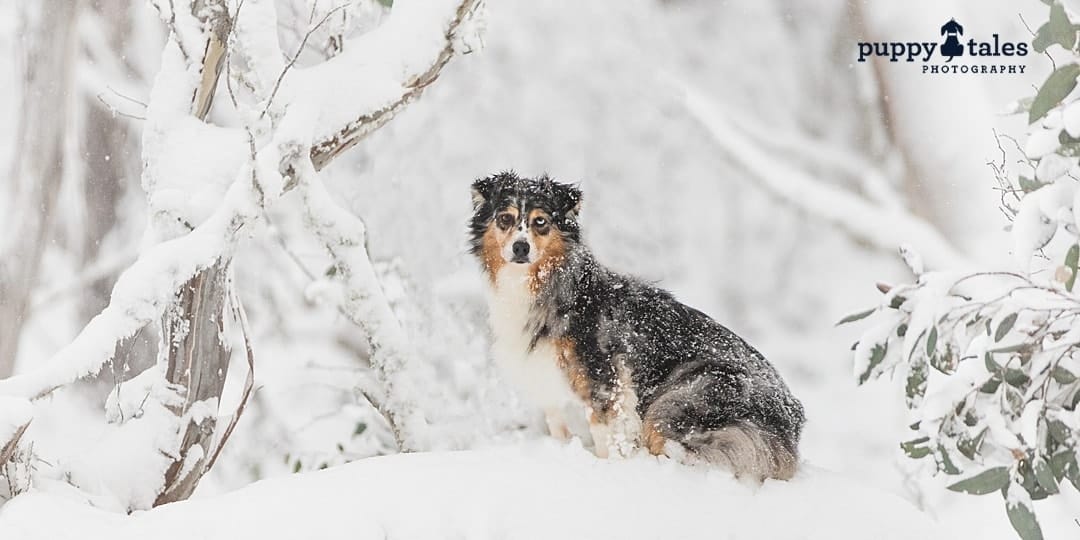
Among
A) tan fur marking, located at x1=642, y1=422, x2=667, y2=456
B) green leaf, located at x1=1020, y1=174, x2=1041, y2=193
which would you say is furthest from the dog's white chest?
green leaf, located at x1=1020, y1=174, x2=1041, y2=193

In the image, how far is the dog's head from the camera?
366 cm

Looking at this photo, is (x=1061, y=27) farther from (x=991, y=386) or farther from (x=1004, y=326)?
(x=991, y=386)

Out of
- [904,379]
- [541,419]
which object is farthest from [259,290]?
[904,379]

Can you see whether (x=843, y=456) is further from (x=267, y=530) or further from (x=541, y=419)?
(x=267, y=530)

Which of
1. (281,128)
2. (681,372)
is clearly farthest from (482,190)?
(681,372)

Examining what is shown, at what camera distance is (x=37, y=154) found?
634 centimetres

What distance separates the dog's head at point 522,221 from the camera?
3662 millimetres

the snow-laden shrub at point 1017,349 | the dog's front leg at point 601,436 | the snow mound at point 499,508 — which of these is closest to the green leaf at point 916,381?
the snow-laden shrub at point 1017,349

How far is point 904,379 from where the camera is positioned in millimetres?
2764

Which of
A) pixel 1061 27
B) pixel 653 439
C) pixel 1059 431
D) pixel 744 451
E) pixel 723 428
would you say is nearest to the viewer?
pixel 1061 27

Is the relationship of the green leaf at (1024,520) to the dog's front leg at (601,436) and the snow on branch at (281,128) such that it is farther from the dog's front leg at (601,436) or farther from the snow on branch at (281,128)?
the snow on branch at (281,128)

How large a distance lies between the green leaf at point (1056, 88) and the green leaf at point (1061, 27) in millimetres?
56

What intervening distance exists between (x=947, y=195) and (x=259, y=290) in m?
5.91

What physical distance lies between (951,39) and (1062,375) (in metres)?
7.49
